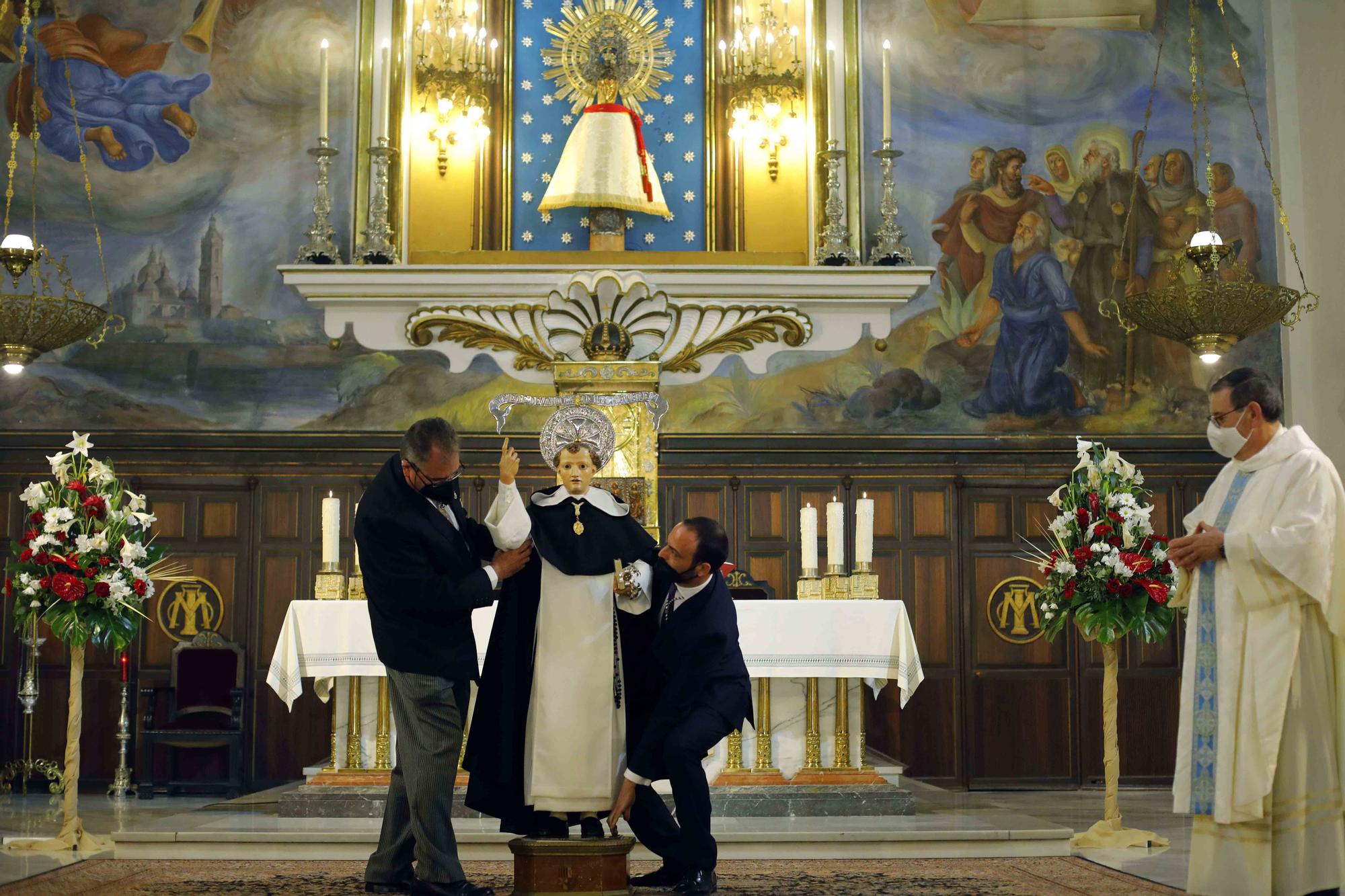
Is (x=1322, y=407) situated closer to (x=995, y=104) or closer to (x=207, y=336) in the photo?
(x=995, y=104)

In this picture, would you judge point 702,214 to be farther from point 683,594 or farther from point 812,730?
point 683,594

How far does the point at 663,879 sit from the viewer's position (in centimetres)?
535

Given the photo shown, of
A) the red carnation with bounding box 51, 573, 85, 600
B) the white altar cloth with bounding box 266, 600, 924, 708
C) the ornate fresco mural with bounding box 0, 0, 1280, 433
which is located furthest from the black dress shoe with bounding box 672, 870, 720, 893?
the ornate fresco mural with bounding box 0, 0, 1280, 433

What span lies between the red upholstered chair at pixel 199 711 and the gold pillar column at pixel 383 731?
2636mm

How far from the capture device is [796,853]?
6.40m

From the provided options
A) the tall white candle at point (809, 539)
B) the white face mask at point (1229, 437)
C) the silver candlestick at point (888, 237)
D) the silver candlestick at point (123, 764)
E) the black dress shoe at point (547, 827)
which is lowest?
the silver candlestick at point (123, 764)

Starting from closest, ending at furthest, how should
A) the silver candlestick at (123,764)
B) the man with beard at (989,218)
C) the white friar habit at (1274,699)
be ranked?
the white friar habit at (1274,699) → the silver candlestick at (123,764) → the man with beard at (989,218)

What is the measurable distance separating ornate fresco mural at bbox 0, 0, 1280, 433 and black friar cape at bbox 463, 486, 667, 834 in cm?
520

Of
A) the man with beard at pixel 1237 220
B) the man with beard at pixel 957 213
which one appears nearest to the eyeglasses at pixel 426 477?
the man with beard at pixel 957 213

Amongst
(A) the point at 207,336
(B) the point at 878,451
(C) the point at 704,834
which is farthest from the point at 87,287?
(C) the point at 704,834

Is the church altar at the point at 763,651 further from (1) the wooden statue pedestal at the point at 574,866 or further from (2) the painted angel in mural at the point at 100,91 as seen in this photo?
(2) the painted angel in mural at the point at 100,91

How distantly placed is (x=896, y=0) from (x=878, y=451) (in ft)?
11.4

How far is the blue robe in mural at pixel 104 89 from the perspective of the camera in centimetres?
1059

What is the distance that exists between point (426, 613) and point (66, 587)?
3.06 m
